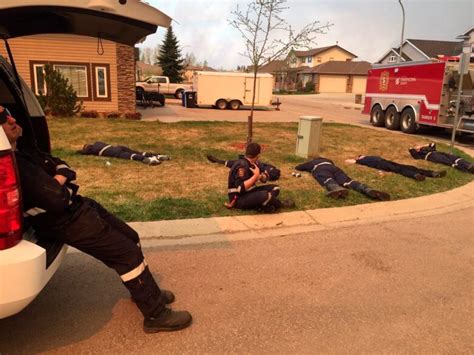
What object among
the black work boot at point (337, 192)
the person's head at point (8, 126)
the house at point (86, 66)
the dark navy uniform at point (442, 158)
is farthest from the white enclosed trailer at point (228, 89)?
the person's head at point (8, 126)

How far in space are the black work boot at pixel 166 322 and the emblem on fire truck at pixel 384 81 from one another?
17615mm

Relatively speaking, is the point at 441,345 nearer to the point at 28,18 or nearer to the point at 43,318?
the point at 43,318

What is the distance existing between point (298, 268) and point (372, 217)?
86.4 inches

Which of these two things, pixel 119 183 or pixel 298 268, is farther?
pixel 119 183

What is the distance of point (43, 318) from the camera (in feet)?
10.3

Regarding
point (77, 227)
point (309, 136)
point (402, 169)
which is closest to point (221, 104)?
point (309, 136)

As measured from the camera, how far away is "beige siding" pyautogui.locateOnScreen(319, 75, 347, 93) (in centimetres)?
7012

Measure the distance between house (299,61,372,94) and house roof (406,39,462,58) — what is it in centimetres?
1202

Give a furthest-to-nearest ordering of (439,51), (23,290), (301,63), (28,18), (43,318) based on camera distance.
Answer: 1. (301,63)
2. (439,51)
3. (43,318)
4. (28,18)
5. (23,290)

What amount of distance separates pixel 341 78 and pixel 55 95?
60.2 metres

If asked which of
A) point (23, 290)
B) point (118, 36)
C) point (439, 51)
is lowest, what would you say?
point (23, 290)

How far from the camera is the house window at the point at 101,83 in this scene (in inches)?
736

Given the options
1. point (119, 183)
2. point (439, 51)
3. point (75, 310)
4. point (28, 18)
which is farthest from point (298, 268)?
point (439, 51)

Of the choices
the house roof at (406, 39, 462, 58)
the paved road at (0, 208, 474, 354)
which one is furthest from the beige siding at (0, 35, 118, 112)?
the house roof at (406, 39, 462, 58)
